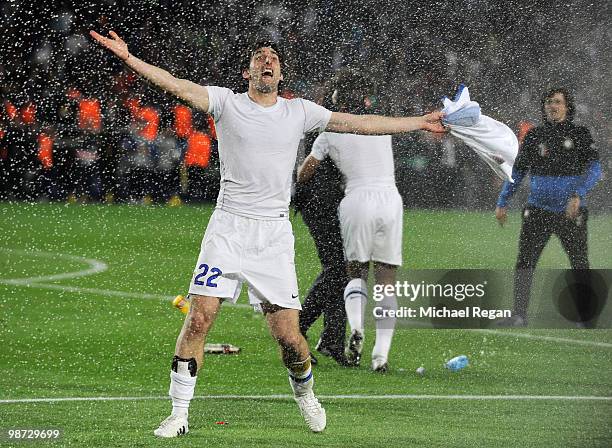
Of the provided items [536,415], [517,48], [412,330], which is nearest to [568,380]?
[536,415]

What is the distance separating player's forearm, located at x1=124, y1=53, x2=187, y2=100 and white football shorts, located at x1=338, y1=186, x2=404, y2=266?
81.6 inches

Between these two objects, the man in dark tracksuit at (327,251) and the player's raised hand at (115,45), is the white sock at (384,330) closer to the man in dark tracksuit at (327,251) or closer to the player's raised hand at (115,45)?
the man in dark tracksuit at (327,251)

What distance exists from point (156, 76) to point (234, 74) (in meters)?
6.96

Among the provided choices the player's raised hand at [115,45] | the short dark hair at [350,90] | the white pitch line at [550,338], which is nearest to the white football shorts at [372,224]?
the short dark hair at [350,90]

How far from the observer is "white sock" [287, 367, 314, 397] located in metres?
5.87

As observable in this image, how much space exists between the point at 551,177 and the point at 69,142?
253 inches

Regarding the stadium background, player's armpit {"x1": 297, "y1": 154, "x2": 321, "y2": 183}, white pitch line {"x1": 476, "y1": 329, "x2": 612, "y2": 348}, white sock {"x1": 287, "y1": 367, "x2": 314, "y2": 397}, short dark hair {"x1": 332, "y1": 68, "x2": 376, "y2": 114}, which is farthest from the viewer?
white pitch line {"x1": 476, "y1": 329, "x2": 612, "y2": 348}

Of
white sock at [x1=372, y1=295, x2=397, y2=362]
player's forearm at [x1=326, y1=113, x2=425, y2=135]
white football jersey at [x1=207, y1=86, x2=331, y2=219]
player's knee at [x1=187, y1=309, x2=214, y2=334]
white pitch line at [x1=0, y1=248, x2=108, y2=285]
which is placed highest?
player's forearm at [x1=326, y1=113, x2=425, y2=135]

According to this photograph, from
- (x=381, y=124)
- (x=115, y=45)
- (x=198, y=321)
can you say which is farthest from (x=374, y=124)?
(x=115, y=45)

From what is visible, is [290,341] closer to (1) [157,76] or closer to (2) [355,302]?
(1) [157,76]

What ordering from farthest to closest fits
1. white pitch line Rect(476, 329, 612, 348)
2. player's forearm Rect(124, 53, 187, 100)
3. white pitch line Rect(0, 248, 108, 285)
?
white pitch line Rect(0, 248, 108, 285)
white pitch line Rect(476, 329, 612, 348)
player's forearm Rect(124, 53, 187, 100)

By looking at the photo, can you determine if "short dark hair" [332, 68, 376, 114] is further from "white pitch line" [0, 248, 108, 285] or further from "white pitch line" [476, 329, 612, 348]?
"white pitch line" [0, 248, 108, 285]

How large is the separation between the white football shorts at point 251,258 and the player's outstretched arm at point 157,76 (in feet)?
1.37

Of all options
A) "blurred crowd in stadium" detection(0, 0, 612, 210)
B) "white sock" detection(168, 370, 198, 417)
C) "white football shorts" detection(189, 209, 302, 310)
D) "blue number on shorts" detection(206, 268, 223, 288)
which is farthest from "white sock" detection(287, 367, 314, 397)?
"blurred crowd in stadium" detection(0, 0, 612, 210)
